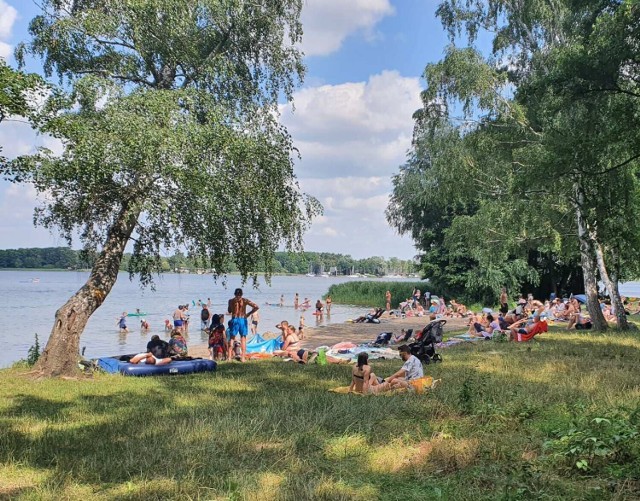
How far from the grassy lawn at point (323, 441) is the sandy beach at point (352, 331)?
9301 mm

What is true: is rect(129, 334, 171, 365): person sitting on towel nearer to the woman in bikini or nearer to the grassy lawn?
the grassy lawn

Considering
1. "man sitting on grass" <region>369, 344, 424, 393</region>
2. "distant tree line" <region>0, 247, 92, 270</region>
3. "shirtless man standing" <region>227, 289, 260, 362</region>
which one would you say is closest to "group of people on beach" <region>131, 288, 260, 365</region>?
"shirtless man standing" <region>227, 289, 260, 362</region>

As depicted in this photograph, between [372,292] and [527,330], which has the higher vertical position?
[527,330]

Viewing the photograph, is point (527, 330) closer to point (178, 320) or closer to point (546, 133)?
point (546, 133)

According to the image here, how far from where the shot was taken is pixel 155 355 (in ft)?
38.5

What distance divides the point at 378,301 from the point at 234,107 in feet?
123

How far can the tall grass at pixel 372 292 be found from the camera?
44.7 metres

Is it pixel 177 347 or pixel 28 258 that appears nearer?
pixel 177 347

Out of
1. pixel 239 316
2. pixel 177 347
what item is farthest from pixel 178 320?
pixel 177 347

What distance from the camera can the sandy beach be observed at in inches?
802

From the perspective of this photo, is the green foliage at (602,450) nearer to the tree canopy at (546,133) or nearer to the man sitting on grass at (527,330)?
the tree canopy at (546,133)

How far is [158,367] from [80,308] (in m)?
1.91

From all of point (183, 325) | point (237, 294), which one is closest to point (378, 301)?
point (183, 325)

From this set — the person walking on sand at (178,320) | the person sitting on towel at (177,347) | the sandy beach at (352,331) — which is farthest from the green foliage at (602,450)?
the person walking on sand at (178,320)
